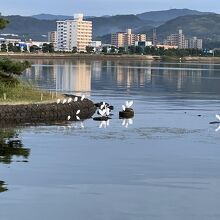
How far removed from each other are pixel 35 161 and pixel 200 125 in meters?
11.7

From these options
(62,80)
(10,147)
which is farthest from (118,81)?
(10,147)

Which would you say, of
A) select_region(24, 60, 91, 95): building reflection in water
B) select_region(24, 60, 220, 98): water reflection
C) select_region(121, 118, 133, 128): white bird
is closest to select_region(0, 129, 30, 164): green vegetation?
select_region(121, 118, 133, 128): white bird

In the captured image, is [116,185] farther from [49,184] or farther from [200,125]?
[200,125]

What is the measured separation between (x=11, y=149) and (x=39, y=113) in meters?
9.40

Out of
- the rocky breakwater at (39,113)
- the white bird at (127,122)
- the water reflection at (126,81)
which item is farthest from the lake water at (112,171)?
the water reflection at (126,81)

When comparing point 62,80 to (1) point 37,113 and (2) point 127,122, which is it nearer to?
(1) point 37,113

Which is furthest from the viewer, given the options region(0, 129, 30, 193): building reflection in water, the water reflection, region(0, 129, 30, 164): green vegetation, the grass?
the water reflection

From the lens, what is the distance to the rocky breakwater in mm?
29047

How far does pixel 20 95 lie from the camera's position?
3269 cm

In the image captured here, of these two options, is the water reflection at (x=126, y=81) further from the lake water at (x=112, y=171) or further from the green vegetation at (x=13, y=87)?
the lake water at (x=112, y=171)

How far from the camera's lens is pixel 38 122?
2873cm

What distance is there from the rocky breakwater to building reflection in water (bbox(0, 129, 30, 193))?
4112mm

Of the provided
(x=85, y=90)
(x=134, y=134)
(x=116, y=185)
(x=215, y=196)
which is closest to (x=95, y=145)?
(x=134, y=134)

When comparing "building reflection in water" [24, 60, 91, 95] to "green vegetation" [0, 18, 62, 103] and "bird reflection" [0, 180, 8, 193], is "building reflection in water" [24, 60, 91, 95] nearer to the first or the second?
"green vegetation" [0, 18, 62, 103]
